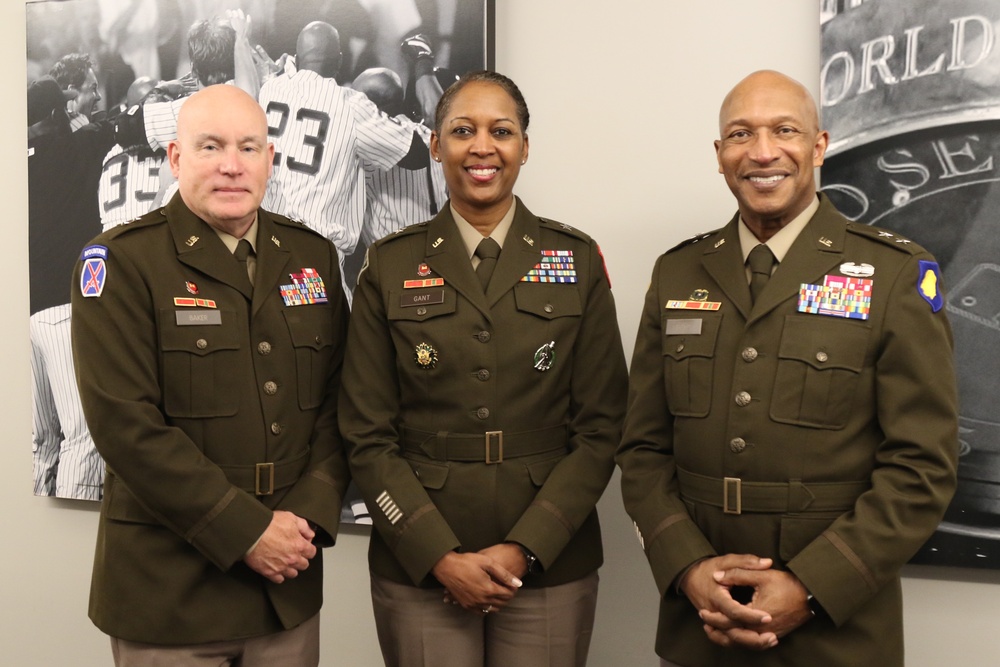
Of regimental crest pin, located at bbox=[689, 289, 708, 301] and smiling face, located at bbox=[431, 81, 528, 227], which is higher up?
smiling face, located at bbox=[431, 81, 528, 227]

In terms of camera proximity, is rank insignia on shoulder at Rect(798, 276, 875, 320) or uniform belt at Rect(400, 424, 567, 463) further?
uniform belt at Rect(400, 424, 567, 463)

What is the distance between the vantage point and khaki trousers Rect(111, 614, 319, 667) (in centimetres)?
188

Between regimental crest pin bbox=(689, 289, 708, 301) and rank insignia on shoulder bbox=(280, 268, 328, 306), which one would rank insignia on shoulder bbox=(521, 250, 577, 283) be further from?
rank insignia on shoulder bbox=(280, 268, 328, 306)

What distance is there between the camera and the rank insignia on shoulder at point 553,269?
6.81ft

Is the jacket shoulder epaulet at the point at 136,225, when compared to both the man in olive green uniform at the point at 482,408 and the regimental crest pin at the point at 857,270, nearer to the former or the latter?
the man in olive green uniform at the point at 482,408

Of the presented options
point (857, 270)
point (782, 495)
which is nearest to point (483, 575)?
point (782, 495)

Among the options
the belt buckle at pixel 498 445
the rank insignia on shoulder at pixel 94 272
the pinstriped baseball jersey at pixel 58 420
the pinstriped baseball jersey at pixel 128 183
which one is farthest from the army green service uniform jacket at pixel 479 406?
the pinstriped baseball jersey at pixel 58 420

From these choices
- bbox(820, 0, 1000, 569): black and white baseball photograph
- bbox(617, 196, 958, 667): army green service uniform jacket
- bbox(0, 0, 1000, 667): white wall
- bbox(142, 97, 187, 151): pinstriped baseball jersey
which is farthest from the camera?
bbox(142, 97, 187, 151): pinstriped baseball jersey

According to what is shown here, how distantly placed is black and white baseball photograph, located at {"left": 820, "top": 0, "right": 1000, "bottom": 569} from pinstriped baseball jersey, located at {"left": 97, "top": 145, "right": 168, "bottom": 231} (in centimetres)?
208

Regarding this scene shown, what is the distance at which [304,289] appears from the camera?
2092 mm

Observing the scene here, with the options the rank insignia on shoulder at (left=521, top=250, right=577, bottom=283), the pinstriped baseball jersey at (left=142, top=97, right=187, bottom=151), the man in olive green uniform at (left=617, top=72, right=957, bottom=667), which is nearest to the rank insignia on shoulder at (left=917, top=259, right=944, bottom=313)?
the man in olive green uniform at (left=617, top=72, right=957, bottom=667)

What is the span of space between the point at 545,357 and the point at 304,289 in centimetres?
57

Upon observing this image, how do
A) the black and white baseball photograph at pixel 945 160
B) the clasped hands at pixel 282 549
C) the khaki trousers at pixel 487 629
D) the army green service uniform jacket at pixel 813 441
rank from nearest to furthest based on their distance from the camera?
1. the army green service uniform jacket at pixel 813 441
2. the clasped hands at pixel 282 549
3. the khaki trousers at pixel 487 629
4. the black and white baseball photograph at pixel 945 160

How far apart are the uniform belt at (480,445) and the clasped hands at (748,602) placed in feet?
1.49
